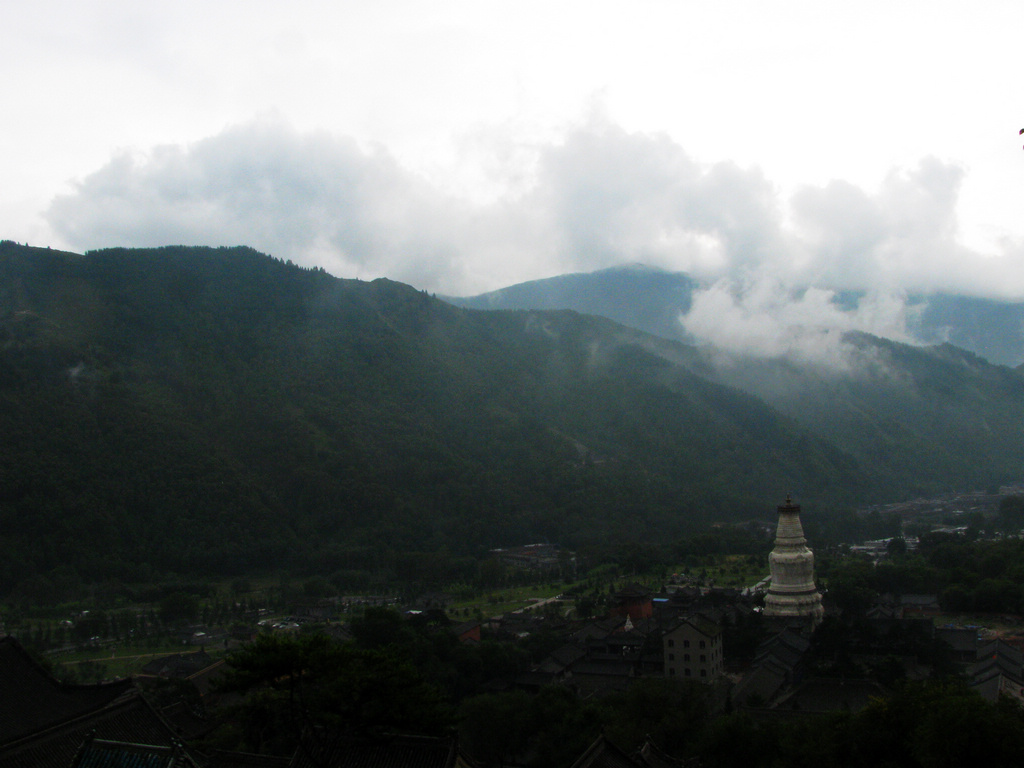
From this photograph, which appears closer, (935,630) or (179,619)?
(935,630)

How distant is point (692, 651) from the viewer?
36250mm

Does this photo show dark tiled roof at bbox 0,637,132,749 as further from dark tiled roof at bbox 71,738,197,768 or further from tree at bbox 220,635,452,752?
dark tiled roof at bbox 71,738,197,768

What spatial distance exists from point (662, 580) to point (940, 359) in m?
159

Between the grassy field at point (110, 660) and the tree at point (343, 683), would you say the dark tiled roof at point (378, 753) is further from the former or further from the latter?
the grassy field at point (110, 660)

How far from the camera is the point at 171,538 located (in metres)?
81.1

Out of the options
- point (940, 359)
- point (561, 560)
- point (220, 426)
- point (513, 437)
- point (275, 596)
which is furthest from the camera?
point (940, 359)

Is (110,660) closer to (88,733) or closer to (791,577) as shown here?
(88,733)

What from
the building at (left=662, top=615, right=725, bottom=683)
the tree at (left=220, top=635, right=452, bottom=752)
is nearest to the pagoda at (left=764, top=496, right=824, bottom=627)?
the building at (left=662, top=615, right=725, bottom=683)

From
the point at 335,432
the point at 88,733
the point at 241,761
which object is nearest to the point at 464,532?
the point at 335,432

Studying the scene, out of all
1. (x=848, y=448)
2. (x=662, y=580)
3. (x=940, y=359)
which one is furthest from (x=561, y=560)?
(x=940, y=359)

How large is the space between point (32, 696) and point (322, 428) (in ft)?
309

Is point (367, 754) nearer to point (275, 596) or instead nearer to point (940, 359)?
point (275, 596)

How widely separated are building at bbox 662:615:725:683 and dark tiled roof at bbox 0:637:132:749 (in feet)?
76.9

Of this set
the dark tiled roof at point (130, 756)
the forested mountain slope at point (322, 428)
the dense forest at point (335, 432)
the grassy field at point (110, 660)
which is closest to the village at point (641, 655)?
the dark tiled roof at point (130, 756)
